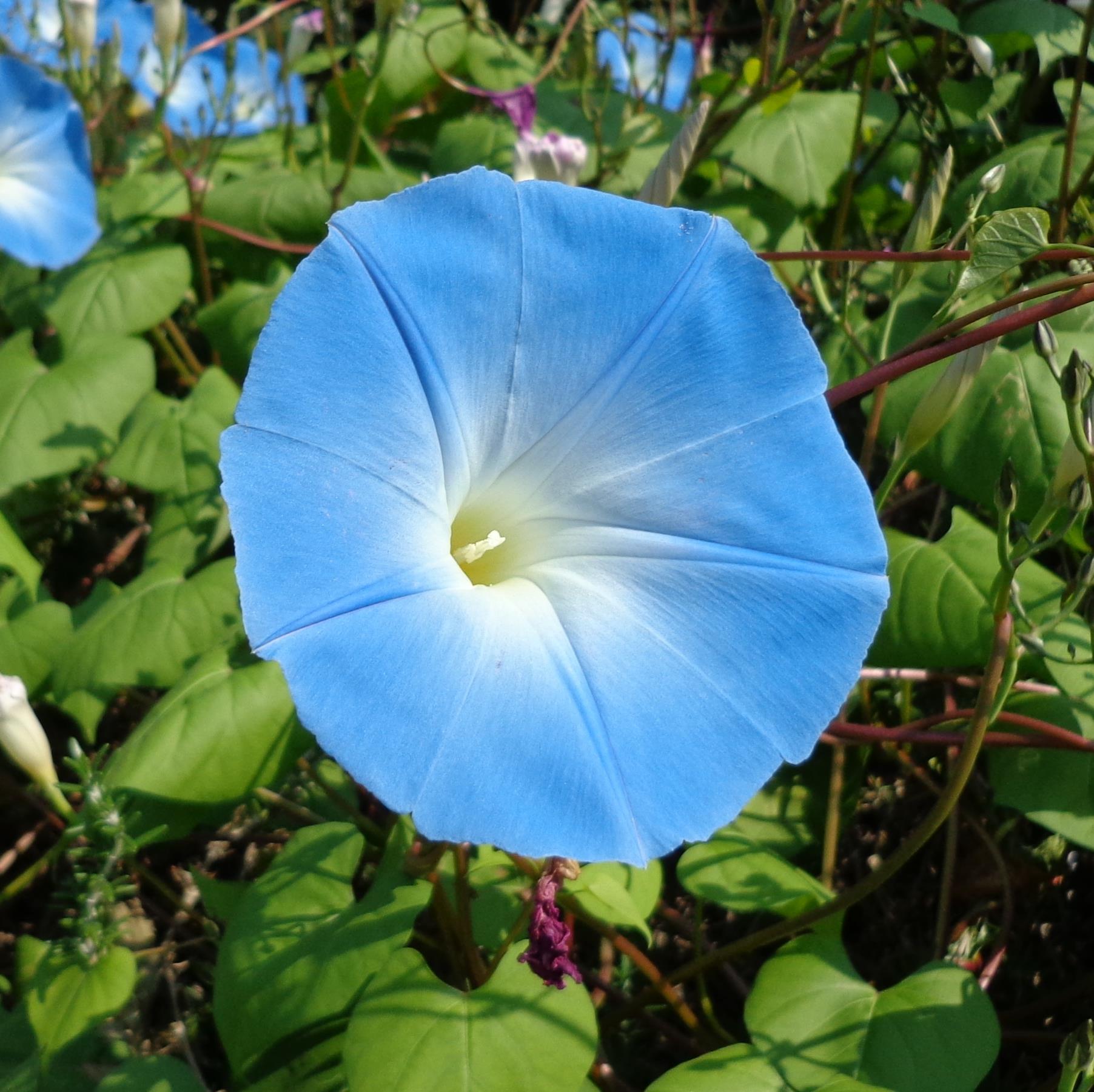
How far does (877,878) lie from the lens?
149 cm

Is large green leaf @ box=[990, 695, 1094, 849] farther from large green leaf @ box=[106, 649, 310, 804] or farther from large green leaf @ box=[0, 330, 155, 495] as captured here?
large green leaf @ box=[0, 330, 155, 495]

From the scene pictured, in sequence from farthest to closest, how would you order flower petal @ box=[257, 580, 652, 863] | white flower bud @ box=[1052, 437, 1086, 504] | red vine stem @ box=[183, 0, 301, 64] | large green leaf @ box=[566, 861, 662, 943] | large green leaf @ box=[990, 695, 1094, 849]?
1. red vine stem @ box=[183, 0, 301, 64]
2. large green leaf @ box=[990, 695, 1094, 849]
3. large green leaf @ box=[566, 861, 662, 943]
4. white flower bud @ box=[1052, 437, 1086, 504]
5. flower petal @ box=[257, 580, 652, 863]

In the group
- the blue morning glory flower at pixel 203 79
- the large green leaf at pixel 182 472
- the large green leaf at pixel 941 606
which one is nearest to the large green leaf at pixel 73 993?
the large green leaf at pixel 182 472

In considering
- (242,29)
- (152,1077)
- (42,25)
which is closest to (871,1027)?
(152,1077)

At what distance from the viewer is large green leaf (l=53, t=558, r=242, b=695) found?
5.86 ft

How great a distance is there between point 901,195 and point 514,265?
174cm

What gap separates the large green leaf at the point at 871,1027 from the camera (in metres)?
1.45

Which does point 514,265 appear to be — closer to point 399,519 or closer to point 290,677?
point 399,519

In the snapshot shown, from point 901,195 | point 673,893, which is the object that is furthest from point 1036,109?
point 673,893

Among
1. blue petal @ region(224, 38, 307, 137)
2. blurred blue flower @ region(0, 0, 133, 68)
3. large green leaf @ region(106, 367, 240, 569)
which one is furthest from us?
blurred blue flower @ region(0, 0, 133, 68)

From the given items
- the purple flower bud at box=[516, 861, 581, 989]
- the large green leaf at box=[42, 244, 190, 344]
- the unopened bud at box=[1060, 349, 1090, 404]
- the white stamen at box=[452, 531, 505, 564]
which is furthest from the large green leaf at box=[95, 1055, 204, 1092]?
the large green leaf at box=[42, 244, 190, 344]

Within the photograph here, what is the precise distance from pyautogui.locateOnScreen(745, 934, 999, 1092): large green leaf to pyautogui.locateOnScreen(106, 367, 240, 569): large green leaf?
1.19 m

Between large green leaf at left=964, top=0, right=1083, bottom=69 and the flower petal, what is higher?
large green leaf at left=964, top=0, right=1083, bottom=69

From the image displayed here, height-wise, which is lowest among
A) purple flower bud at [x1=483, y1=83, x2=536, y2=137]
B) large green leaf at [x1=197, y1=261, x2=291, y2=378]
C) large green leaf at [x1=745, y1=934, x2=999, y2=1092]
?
large green leaf at [x1=745, y1=934, x2=999, y2=1092]
